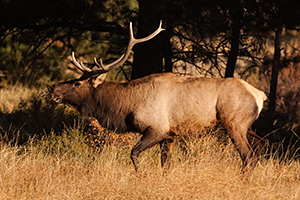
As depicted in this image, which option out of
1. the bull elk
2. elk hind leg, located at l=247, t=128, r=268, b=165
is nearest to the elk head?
the bull elk

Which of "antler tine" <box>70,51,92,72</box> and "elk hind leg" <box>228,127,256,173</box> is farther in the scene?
"antler tine" <box>70,51,92,72</box>

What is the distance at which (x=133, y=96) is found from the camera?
5.82 m

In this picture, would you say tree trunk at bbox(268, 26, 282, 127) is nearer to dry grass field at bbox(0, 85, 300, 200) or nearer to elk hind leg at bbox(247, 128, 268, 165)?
elk hind leg at bbox(247, 128, 268, 165)

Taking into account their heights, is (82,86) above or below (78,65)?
below

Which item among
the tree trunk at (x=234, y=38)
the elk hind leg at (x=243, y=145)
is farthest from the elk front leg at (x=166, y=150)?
the tree trunk at (x=234, y=38)

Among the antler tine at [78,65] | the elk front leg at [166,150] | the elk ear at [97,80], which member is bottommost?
the elk front leg at [166,150]

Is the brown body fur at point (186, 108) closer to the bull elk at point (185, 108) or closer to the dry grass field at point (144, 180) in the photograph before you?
the bull elk at point (185, 108)

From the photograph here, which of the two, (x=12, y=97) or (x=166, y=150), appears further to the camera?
(x=12, y=97)

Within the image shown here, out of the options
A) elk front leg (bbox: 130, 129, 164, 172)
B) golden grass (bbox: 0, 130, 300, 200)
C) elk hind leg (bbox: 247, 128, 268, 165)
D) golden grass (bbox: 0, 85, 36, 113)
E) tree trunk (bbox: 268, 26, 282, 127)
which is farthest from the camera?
golden grass (bbox: 0, 85, 36, 113)

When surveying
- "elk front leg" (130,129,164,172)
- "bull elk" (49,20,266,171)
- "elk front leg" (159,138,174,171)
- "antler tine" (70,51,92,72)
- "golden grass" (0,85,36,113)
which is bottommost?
"golden grass" (0,85,36,113)

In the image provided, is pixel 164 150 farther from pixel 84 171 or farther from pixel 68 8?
pixel 68 8

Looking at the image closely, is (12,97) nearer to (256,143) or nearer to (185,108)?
(185,108)

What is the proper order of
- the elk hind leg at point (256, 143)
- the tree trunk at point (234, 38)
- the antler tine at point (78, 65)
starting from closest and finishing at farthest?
1. the elk hind leg at point (256, 143)
2. the antler tine at point (78, 65)
3. the tree trunk at point (234, 38)

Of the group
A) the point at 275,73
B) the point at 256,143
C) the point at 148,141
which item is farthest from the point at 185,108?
the point at 275,73
